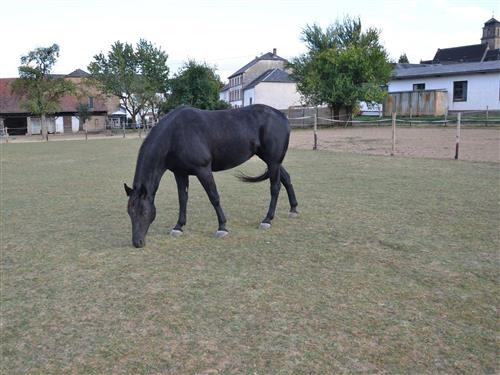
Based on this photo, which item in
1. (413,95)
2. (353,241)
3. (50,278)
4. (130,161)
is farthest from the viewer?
(413,95)

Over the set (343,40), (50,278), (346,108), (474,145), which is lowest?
(50,278)

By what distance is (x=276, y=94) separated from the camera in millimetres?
55688

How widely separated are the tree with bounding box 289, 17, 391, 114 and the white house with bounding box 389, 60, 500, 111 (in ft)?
14.4

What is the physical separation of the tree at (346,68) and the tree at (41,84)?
24.7m

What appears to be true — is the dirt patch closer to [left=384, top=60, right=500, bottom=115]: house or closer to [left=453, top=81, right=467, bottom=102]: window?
[left=384, top=60, right=500, bottom=115]: house

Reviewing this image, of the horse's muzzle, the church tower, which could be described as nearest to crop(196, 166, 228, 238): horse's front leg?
the horse's muzzle

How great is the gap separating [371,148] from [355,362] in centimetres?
1547

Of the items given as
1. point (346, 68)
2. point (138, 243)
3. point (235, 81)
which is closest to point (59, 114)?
point (235, 81)

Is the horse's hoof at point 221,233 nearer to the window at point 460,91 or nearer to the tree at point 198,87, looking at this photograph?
the window at point 460,91

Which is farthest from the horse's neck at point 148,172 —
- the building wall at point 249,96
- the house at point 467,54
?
the house at point 467,54

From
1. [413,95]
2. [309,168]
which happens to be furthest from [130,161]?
[413,95]

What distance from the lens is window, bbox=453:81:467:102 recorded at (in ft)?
103

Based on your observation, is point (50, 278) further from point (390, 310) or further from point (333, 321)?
point (390, 310)

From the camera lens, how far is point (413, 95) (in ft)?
105
